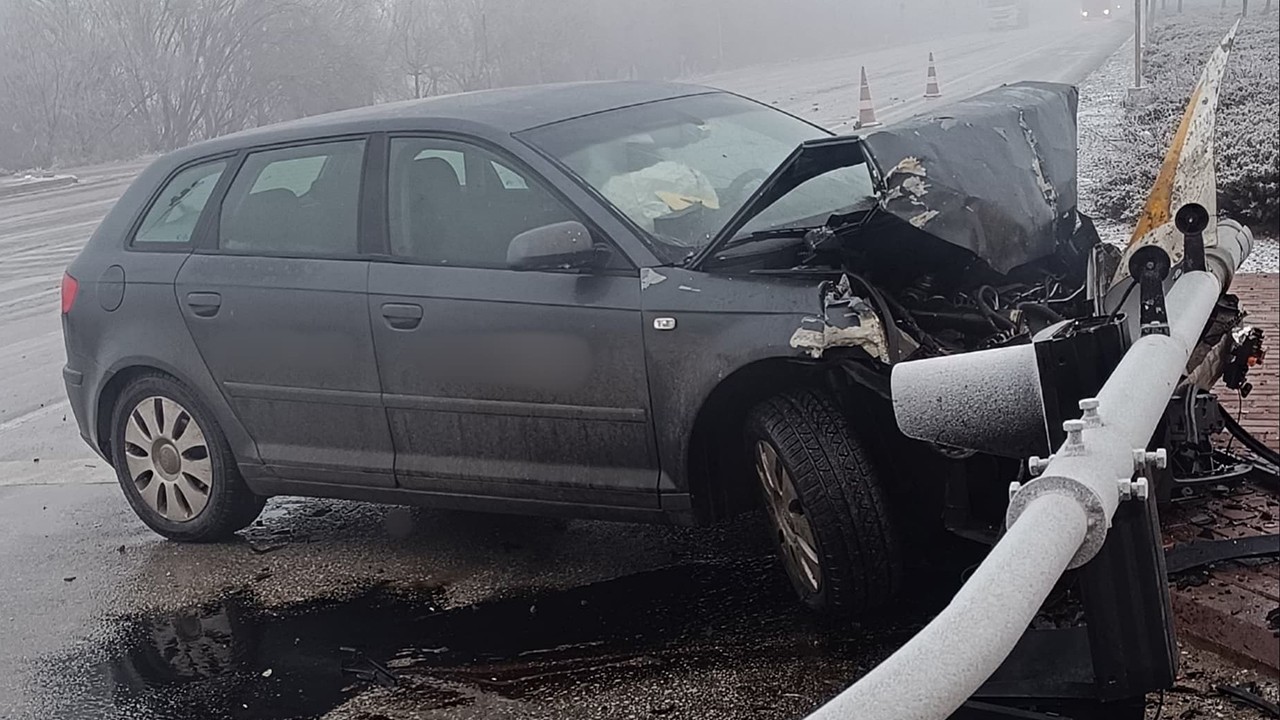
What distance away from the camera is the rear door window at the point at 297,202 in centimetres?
504

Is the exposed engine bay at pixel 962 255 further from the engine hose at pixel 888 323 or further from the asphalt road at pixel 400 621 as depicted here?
the asphalt road at pixel 400 621

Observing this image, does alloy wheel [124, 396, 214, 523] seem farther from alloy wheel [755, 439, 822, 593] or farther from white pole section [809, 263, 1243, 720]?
white pole section [809, 263, 1243, 720]

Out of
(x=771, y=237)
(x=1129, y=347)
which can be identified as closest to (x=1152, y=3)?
(x=771, y=237)

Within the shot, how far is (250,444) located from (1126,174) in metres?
6.30

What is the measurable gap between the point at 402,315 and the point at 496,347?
16.1 inches

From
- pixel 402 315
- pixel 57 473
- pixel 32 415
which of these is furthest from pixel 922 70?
pixel 402 315

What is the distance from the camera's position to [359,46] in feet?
85.5

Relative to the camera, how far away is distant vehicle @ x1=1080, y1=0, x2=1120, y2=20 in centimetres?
1434

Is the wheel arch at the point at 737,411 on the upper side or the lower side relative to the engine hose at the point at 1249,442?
upper

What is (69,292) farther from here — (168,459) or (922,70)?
(922,70)

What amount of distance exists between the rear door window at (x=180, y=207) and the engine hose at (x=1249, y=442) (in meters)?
3.75

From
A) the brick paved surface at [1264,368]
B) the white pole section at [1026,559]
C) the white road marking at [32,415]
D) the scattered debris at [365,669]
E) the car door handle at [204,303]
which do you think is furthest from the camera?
the white road marking at [32,415]

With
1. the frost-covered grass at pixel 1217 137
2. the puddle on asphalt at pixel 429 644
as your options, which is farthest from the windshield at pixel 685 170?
the frost-covered grass at pixel 1217 137

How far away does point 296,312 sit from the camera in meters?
5.00
